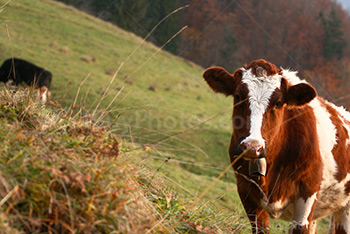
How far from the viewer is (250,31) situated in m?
61.3

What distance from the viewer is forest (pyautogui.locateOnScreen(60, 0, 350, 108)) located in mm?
50938

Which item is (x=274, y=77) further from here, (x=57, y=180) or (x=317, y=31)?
(x=317, y=31)

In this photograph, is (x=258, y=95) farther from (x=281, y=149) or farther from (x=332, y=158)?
(x=332, y=158)

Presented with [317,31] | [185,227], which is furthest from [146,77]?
[317,31]

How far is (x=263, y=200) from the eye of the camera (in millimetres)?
4805

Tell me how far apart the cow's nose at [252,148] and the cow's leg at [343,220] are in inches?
112

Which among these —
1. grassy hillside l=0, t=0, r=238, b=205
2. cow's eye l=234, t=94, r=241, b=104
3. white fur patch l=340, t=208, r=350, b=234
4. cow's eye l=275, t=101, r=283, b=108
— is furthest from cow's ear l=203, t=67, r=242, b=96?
grassy hillside l=0, t=0, r=238, b=205

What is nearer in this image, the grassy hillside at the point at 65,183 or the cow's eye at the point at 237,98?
the grassy hillside at the point at 65,183

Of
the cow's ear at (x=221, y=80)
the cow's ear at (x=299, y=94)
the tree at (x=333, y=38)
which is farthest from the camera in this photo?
the tree at (x=333, y=38)

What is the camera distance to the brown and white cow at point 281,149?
4582mm

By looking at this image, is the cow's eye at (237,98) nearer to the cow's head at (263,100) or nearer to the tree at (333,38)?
the cow's head at (263,100)

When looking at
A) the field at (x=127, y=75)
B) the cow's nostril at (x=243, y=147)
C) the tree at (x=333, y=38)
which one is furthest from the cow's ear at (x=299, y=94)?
the tree at (x=333, y=38)

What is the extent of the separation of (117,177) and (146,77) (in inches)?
1119

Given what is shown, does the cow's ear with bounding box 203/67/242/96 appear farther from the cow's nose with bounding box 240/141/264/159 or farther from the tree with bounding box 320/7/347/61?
the tree with bounding box 320/7/347/61
